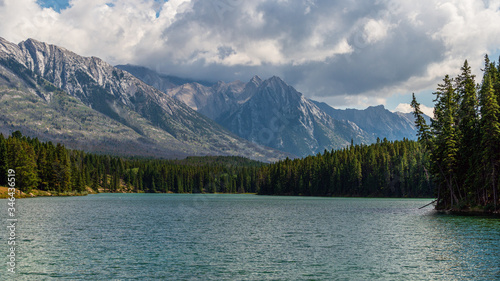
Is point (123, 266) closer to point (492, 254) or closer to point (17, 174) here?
point (492, 254)

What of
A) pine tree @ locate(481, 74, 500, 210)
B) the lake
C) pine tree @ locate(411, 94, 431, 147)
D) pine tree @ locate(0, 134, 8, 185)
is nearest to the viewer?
the lake

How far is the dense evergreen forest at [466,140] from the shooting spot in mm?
86438

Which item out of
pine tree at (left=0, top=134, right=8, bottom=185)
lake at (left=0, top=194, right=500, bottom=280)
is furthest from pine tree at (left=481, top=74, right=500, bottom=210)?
pine tree at (left=0, top=134, right=8, bottom=185)

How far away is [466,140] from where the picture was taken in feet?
332

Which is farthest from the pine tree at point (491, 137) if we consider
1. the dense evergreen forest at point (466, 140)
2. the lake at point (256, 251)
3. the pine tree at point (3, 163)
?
the pine tree at point (3, 163)

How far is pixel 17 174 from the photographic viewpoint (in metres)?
149

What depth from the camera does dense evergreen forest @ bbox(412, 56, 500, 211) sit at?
3403 inches

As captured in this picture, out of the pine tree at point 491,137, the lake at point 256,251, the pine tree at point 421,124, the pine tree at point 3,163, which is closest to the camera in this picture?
the lake at point 256,251

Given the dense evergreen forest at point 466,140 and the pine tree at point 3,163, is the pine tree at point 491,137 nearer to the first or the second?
the dense evergreen forest at point 466,140

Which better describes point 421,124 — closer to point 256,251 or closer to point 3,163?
point 256,251

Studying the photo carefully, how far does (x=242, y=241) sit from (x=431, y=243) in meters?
24.6

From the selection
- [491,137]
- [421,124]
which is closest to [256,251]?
[491,137]

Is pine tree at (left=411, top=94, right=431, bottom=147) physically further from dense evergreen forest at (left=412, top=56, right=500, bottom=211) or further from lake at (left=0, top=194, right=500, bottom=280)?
lake at (left=0, top=194, right=500, bottom=280)

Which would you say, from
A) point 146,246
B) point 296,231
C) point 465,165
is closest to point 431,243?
point 296,231
